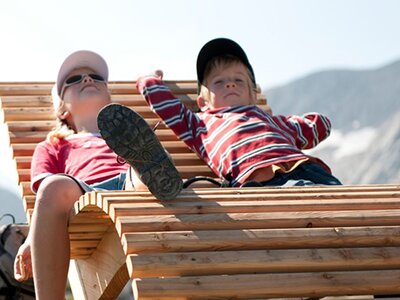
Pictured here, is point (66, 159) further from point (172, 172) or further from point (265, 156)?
point (172, 172)

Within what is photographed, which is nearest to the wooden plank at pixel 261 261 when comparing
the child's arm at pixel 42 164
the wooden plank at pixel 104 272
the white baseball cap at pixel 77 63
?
the wooden plank at pixel 104 272

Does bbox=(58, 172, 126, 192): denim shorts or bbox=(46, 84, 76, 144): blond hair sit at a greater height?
bbox=(46, 84, 76, 144): blond hair

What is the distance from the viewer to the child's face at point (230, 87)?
634 centimetres

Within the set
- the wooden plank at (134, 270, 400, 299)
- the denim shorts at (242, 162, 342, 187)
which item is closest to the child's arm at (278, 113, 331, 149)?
the denim shorts at (242, 162, 342, 187)

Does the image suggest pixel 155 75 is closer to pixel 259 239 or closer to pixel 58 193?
pixel 58 193

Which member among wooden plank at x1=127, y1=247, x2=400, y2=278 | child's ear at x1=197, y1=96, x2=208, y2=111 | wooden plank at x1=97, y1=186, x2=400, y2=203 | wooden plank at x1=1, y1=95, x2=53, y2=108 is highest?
wooden plank at x1=1, y1=95, x2=53, y2=108

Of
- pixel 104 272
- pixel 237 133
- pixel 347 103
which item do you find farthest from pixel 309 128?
pixel 347 103

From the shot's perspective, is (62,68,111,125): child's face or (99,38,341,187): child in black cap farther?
(62,68,111,125): child's face

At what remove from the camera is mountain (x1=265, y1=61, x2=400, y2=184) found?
373 ft

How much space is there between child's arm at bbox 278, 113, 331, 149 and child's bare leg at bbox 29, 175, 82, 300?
183cm

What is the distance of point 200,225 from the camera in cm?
470

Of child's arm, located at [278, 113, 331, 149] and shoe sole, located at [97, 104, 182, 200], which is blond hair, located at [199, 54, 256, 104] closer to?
child's arm, located at [278, 113, 331, 149]

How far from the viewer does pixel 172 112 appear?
650 centimetres

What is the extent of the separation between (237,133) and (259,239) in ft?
4.87
